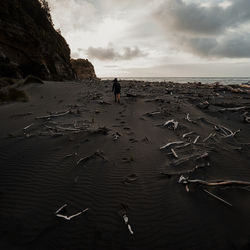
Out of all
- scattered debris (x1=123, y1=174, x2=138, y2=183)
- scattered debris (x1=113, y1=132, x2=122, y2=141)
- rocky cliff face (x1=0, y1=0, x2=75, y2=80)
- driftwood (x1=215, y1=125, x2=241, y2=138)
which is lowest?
driftwood (x1=215, y1=125, x2=241, y2=138)

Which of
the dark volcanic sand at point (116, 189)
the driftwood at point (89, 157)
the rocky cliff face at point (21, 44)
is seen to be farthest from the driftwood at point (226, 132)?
the rocky cliff face at point (21, 44)

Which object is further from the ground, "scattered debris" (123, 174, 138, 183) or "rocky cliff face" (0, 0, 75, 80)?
"rocky cliff face" (0, 0, 75, 80)

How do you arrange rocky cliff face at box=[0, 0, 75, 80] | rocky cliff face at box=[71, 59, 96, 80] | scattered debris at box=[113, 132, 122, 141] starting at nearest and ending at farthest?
scattered debris at box=[113, 132, 122, 141], rocky cliff face at box=[0, 0, 75, 80], rocky cliff face at box=[71, 59, 96, 80]

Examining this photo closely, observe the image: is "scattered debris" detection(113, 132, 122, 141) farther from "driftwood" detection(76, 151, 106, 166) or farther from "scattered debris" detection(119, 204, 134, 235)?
"scattered debris" detection(119, 204, 134, 235)

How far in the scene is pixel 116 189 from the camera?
328 centimetres

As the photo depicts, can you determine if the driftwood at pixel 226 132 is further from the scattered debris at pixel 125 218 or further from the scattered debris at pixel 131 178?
the scattered debris at pixel 125 218

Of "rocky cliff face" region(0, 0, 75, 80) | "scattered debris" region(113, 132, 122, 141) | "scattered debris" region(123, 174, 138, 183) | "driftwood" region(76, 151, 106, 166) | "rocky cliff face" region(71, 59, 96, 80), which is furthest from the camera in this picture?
"rocky cliff face" region(71, 59, 96, 80)

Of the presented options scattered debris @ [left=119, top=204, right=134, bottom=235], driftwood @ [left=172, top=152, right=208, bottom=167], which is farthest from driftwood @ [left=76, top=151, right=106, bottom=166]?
driftwood @ [left=172, top=152, right=208, bottom=167]

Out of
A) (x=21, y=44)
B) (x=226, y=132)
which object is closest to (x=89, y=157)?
(x=226, y=132)

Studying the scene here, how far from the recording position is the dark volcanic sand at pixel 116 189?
2.36m

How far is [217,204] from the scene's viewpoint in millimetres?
2850

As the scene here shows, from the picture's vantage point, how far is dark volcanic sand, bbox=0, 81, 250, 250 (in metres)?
2.36

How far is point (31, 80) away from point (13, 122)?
9.07 m

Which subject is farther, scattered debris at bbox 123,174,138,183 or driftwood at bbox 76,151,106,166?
driftwood at bbox 76,151,106,166
